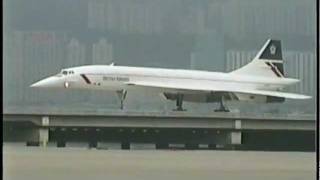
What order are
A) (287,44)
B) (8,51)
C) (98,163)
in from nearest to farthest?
(8,51) < (287,44) < (98,163)

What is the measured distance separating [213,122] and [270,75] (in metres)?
0.54

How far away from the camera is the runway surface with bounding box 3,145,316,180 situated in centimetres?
269

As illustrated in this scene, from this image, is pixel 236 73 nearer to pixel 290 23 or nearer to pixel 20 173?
pixel 290 23

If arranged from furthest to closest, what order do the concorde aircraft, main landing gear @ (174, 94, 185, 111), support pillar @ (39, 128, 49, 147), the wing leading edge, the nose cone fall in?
main landing gear @ (174, 94, 185, 111)
the wing leading edge
the concorde aircraft
support pillar @ (39, 128, 49, 147)
the nose cone

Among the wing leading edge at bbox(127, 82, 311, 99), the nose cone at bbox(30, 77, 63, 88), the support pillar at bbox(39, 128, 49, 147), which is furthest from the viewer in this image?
the wing leading edge at bbox(127, 82, 311, 99)

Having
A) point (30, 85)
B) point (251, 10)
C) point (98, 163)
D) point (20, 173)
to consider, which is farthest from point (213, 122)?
point (20, 173)

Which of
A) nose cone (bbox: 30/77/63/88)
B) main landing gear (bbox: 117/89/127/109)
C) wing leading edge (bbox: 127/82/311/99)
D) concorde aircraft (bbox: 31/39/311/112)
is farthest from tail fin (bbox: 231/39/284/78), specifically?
nose cone (bbox: 30/77/63/88)

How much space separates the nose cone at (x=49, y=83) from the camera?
256 centimetres

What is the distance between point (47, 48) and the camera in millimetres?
2705

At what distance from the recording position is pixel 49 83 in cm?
283

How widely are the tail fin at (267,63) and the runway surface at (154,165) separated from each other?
0.55 metres

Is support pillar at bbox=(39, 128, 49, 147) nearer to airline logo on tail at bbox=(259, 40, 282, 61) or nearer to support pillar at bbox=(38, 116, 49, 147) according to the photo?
support pillar at bbox=(38, 116, 49, 147)

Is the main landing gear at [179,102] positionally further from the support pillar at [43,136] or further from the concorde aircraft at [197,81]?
the support pillar at [43,136]

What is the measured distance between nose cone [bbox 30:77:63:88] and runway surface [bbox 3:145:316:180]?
291 mm
